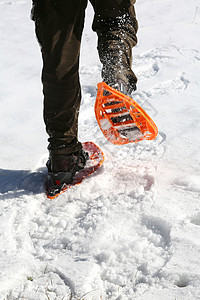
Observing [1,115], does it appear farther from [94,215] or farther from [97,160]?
[94,215]

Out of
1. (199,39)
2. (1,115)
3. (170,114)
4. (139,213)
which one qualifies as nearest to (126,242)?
(139,213)

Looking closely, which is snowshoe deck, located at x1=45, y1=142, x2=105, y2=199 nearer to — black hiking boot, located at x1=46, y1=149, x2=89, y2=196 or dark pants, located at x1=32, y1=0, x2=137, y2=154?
black hiking boot, located at x1=46, y1=149, x2=89, y2=196

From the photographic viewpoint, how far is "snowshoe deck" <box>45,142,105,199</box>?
7.35ft

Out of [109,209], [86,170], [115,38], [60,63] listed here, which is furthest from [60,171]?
[115,38]

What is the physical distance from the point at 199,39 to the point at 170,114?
2.08 metres

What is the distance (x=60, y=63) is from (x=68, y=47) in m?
0.10

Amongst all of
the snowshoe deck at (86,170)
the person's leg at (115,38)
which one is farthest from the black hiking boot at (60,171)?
the person's leg at (115,38)

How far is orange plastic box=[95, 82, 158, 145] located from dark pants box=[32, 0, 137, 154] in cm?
12

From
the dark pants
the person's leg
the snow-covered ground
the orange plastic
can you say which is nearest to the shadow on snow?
the snow-covered ground

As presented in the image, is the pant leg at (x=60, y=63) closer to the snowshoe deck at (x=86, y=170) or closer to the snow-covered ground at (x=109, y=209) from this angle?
the snowshoe deck at (x=86, y=170)

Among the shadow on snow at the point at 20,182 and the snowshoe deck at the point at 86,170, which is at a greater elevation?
the snowshoe deck at the point at 86,170

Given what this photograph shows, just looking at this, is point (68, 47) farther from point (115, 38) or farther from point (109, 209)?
point (109, 209)

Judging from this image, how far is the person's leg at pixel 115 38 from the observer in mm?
2016

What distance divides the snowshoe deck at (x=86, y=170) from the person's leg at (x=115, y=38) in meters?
0.63
